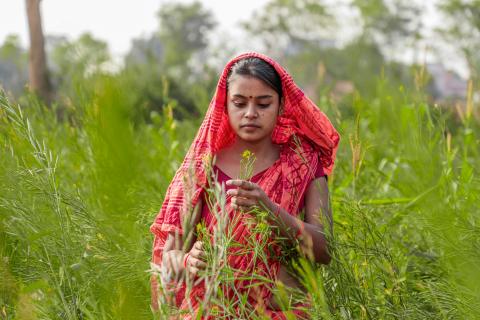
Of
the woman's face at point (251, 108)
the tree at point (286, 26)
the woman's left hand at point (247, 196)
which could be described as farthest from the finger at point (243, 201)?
the tree at point (286, 26)

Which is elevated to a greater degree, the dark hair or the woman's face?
the dark hair

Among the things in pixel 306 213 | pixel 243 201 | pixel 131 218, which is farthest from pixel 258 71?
pixel 131 218

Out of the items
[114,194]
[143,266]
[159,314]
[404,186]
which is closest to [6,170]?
[143,266]

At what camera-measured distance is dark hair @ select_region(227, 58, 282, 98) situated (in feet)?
7.09

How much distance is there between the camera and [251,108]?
2.13 metres

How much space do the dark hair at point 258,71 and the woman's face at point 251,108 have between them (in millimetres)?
12

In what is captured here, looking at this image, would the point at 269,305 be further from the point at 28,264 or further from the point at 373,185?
the point at 373,185

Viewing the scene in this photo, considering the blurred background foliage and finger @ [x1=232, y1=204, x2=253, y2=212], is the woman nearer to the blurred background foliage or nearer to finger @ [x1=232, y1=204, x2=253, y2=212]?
the blurred background foliage

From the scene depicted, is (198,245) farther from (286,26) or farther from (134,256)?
(286,26)

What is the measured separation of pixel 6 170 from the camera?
1.83 meters

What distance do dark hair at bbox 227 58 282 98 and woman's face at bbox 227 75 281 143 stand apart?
1cm

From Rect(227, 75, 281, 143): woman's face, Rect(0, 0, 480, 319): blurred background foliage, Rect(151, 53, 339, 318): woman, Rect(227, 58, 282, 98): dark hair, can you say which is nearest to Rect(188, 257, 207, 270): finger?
Rect(0, 0, 480, 319): blurred background foliage

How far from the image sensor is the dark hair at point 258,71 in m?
2.16

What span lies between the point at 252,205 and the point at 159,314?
498mm
